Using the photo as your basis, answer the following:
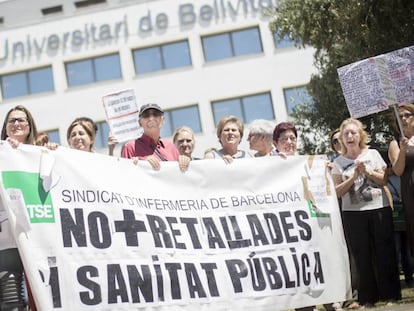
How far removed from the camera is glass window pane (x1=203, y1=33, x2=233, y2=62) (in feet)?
97.9

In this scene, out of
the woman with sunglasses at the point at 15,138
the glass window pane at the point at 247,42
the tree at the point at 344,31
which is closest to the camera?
the woman with sunglasses at the point at 15,138

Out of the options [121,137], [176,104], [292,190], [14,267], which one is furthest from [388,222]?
[176,104]

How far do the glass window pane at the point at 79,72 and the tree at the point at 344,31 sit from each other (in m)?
14.5

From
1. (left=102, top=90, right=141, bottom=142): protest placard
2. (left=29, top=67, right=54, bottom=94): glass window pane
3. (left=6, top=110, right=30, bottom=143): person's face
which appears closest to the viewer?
(left=6, top=110, right=30, bottom=143): person's face

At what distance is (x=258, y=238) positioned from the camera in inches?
203

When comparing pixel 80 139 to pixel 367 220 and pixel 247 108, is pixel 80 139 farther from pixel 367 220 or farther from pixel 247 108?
pixel 247 108

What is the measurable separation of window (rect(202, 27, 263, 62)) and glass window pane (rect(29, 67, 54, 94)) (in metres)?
7.76

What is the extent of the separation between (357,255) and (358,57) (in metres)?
7.04

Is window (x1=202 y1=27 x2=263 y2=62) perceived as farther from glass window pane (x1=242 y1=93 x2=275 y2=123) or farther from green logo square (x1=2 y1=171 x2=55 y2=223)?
green logo square (x1=2 y1=171 x2=55 y2=223)

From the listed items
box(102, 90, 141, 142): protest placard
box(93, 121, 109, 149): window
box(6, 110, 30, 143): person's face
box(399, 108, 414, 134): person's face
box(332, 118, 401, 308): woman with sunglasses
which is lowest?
box(332, 118, 401, 308): woman with sunglasses

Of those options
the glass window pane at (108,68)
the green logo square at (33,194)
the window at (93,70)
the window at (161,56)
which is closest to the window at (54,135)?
the window at (93,70)

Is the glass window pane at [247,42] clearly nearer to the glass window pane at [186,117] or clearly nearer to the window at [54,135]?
the glass window pane at [186,117]

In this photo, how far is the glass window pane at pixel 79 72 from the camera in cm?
3077

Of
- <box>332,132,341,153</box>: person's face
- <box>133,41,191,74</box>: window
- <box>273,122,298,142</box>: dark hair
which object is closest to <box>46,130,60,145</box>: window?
<box>133,41,191,74</box>: window
